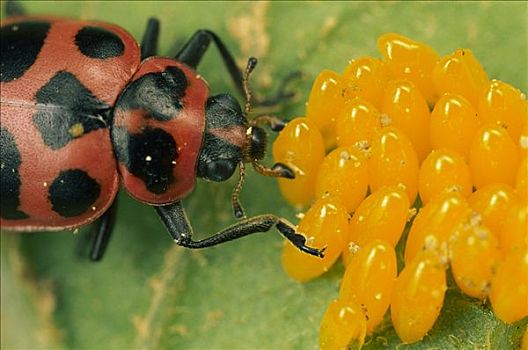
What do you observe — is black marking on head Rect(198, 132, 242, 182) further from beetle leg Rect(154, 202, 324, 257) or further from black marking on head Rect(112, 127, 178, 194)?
beetle leg Rect(154, 202, 324, 257)

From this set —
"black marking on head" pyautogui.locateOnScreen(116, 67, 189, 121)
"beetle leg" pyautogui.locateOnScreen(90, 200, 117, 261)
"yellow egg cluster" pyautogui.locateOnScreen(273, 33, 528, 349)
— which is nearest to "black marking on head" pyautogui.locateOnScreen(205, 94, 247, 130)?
"black marking on head" pyautogui.locateOnScreen(116, 67, 189, 121)

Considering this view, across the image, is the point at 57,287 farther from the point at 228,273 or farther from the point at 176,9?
the point at 176,9

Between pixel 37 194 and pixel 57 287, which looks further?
pixel 57 287

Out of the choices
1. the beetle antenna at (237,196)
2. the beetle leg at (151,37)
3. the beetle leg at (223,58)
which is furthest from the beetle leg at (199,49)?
the beetle antenna at (237,196)

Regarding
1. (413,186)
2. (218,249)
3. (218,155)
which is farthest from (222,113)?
(413,186)

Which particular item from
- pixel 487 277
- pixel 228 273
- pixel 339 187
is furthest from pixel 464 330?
pixel 228 273

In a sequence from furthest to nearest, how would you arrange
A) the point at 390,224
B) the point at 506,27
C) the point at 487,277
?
1. the point at 506,27
2. the point at 390,224
3. the point at 487,277

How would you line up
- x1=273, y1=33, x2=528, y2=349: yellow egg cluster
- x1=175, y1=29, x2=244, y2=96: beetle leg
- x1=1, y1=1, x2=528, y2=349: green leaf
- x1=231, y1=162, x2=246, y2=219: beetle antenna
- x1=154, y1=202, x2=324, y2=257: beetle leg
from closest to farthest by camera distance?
x1=273, y1=33, x2=528, y2=349: yellow egg cluster, x1=154, y1=202, x2=324, y2=257: beetle leg, x1=231, y1=162, x2=246, y2=219: beetle antenna, x1=1, y1=1, x2=528, y2=349: green leaf, x1=175, y1=29, x2=244, y2=96: beetle leg
